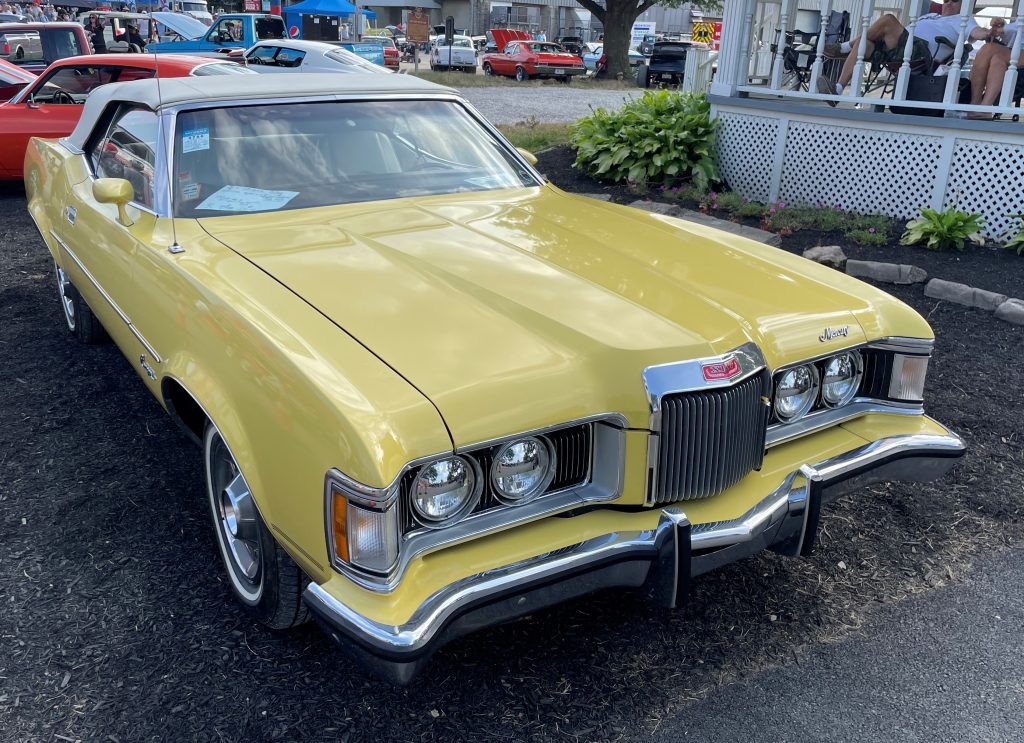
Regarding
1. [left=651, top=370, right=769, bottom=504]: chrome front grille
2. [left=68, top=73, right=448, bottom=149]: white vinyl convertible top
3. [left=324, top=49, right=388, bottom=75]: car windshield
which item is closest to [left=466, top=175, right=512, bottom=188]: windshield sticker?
[left=68, top=73, right=448, bottom=149]: white vinyl convertible top

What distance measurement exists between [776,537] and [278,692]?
1.55 m

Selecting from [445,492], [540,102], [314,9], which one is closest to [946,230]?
[445,492]

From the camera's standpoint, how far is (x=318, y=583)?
2258 mm

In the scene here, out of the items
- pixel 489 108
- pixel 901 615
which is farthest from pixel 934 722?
pixel 489 108

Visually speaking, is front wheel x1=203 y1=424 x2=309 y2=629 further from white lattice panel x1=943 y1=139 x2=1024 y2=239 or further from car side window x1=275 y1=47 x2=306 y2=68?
car side window x1=275 y1=47 x2=306 y2=68

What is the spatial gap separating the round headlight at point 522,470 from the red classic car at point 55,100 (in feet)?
25.5

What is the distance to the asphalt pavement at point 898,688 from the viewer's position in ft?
8.32

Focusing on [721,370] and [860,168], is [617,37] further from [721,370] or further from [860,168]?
[721,370]

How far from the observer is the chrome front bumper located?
6.85 ft

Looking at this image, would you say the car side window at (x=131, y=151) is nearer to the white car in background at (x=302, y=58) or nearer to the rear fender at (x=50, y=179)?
the rear fender at (x=50, y=179)

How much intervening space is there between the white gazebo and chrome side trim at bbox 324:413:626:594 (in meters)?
6.25

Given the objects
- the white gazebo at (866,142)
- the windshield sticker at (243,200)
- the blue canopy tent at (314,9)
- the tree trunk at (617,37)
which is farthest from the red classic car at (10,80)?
the tree trunk at (617,37)

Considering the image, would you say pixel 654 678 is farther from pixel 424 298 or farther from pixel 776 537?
pixel 424 298

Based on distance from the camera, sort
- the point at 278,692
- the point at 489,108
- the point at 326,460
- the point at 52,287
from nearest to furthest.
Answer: the point at 326,460 < the point at 278,692 < the point at 52,287 < the point at 489,108
